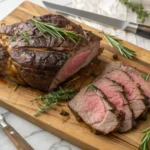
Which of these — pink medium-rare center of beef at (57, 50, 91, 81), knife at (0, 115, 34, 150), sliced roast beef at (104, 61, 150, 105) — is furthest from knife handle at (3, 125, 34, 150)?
sliced roast beef at (104, 61, 150, 105)

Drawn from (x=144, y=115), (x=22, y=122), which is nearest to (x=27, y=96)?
(x=22, y=122)

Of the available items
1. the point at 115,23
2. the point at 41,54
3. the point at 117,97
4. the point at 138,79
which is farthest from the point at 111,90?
the point at 115,23

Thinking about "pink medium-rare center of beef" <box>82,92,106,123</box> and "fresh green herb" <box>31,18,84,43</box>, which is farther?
"fresh green herb" <box>31,18,84,43</box>

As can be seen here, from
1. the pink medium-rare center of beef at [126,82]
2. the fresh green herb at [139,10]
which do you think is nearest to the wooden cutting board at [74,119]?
the pink medium-rare center of beef at [126,82]

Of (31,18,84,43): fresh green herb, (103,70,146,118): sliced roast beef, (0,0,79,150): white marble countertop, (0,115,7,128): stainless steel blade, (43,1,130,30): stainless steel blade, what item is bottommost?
(0,0,79,150): white marble countertop

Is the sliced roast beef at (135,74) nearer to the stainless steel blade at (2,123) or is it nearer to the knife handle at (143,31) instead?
the knife handle at (143,31)

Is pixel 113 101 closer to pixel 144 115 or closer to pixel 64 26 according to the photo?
pixel 144 115

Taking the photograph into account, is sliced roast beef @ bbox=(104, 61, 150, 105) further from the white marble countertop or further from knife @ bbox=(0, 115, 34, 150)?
knife @ bbox=(0, 115, 34, 150)

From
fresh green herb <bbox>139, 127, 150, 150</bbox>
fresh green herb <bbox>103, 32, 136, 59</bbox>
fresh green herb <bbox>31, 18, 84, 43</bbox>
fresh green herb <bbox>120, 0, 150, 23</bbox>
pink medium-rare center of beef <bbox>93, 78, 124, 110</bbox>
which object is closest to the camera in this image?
fresh green herb <bbox>139, 127, 150, 150</bbox>
